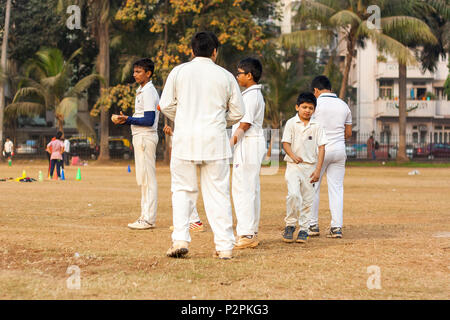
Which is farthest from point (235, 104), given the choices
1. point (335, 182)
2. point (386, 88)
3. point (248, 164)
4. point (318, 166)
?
point (386, 88)

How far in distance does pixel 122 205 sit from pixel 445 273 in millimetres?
7970

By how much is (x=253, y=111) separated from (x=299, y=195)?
1.14 m

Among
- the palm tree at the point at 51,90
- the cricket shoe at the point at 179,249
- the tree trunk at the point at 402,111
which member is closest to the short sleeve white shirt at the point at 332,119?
the cricket shoe at the point at 179,249

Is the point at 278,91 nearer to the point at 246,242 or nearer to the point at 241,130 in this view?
the point at 241,130

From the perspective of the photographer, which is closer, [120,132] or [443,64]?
[120,132]

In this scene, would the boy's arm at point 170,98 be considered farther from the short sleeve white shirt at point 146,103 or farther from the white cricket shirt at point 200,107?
the short sleeve white shirt at point 146,103

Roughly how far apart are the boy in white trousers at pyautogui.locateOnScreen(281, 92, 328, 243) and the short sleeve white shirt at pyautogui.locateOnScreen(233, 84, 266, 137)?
1.96 feet

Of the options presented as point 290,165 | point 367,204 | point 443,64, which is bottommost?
point 367,204

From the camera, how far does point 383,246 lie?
24.4 ft

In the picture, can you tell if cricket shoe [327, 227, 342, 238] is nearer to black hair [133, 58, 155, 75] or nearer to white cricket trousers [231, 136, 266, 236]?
white cricket trousers [231, 136, 266, 236]

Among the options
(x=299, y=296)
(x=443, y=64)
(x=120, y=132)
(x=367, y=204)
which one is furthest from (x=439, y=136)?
(x=299, y=296)

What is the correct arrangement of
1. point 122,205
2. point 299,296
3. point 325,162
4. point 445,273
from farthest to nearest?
point 122,205, point 325,162, point 445,273, point 299,296

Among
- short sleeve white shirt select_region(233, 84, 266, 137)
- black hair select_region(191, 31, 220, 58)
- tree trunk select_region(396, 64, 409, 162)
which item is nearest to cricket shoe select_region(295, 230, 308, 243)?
short sleeve white shirt select_region(233, 84, 266, 137)
